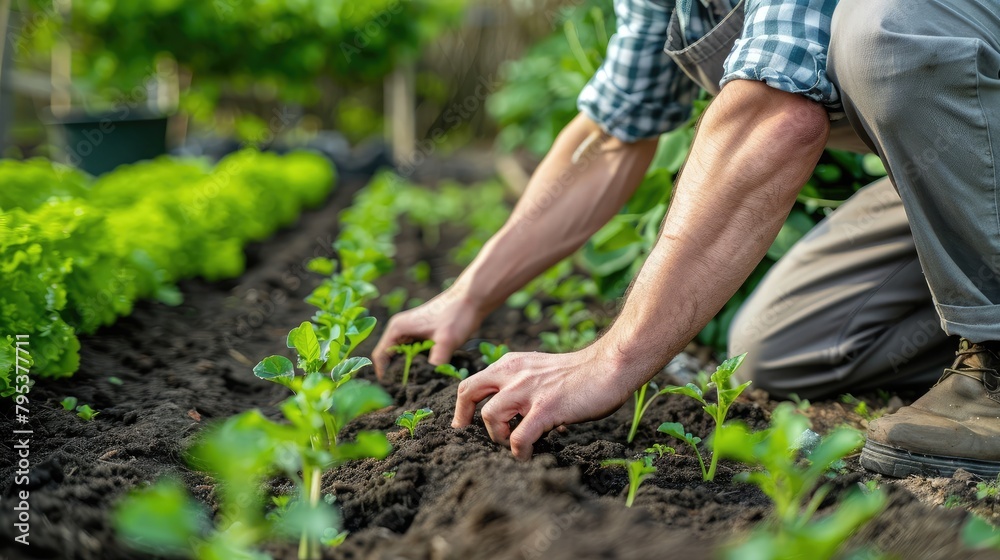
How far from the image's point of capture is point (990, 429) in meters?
1.63

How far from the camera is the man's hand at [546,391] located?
4.64ft

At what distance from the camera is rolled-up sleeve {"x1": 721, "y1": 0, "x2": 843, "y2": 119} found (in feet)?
4.76

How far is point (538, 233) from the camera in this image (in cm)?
213

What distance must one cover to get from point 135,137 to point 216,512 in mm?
4688

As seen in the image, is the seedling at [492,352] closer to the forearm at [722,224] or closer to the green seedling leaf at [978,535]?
the forearm at [722,224]

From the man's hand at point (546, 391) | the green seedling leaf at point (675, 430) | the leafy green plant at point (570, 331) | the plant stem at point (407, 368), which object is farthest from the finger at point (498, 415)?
the leafy green plant at point (570, 331)

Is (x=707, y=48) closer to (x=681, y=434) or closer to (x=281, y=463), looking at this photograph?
(x=681, y=434)

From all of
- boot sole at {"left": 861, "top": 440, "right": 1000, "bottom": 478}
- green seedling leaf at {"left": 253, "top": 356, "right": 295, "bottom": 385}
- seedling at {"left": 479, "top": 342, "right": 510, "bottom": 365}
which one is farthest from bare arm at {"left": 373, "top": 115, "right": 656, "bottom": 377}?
boot sole at {"left": 861, "top": 440, "right": 1000, "bottom": 478}

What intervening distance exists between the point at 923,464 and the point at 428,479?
968mm

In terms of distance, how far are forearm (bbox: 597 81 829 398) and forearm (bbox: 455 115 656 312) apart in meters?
0.67

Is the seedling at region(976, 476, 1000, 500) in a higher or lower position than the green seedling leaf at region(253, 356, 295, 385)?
lower

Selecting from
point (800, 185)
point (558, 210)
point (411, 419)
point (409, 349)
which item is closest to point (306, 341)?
point (411, 419)

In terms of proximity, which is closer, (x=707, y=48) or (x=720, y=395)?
(x=720, y=395)

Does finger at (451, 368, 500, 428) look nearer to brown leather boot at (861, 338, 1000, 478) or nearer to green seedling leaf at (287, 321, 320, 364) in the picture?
green seedling leaf at (287, 321, 320, 364)
